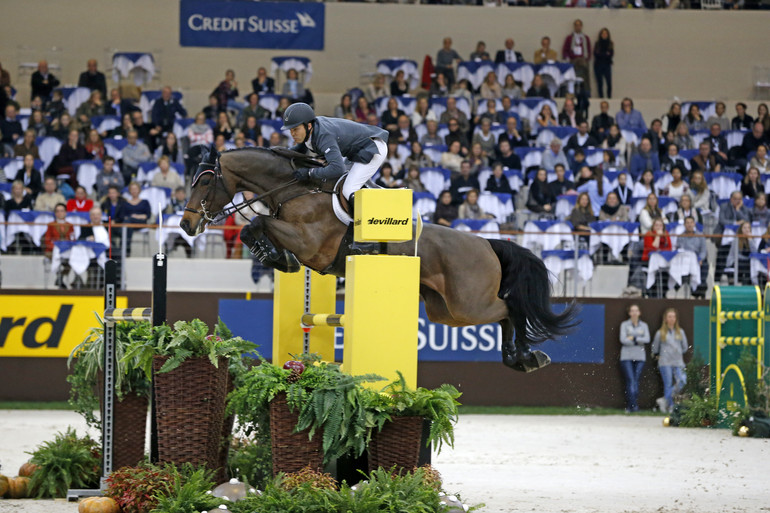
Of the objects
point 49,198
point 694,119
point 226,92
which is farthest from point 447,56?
point 49,198

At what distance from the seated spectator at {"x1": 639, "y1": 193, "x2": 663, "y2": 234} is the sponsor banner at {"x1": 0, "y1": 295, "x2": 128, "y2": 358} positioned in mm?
7677

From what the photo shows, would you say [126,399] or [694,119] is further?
[694,119]

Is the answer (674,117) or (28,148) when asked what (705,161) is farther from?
(28,148)

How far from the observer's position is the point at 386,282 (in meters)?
5.84

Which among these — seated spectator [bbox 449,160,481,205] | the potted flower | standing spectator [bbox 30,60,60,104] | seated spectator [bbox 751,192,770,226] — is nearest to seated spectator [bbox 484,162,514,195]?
seated spectator [bbox 449,160,481,205]

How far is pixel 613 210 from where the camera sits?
14984 mm

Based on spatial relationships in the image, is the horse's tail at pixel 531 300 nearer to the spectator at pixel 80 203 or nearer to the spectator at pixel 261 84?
the spectator at pixel 80 203

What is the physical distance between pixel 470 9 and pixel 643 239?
887 cm

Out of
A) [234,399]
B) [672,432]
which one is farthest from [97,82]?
[234,399]

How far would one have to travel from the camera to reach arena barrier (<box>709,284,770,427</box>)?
1204 centimetres

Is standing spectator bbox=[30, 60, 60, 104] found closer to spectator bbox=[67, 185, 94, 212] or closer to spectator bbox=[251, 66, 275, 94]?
spectator bbox=[251, 66, 275, 94]

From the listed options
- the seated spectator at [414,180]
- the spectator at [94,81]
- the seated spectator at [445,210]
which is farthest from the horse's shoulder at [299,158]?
the spectator at [94,81]

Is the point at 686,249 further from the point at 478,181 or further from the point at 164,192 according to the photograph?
the point at 164,192

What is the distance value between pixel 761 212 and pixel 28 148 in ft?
37.8
